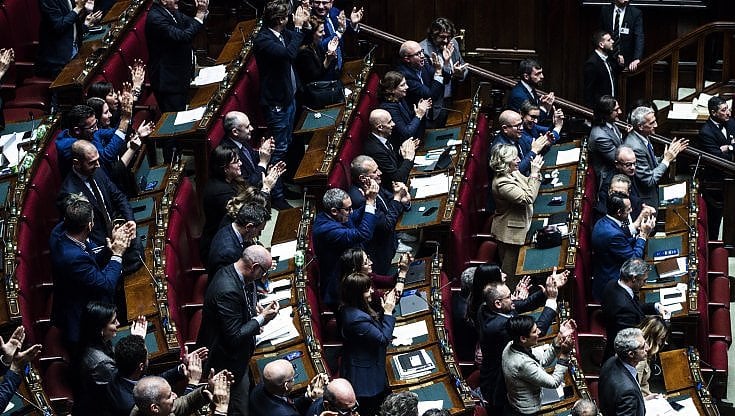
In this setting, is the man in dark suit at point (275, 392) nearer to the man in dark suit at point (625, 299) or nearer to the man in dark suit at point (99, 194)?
the man in dark suit at point (99, 194)

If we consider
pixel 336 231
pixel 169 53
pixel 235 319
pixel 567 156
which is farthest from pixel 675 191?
pixel 235 319

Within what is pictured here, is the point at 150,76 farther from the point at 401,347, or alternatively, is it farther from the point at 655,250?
the point at 655,250

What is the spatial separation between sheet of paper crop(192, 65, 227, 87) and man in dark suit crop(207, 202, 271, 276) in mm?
1898

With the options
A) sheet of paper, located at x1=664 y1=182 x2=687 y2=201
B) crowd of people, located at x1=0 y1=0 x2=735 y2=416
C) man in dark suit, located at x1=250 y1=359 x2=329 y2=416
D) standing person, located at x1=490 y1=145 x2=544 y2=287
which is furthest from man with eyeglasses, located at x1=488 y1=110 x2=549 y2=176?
man in dark suit, located at x1=250 y1=359 x2=329 y2=416

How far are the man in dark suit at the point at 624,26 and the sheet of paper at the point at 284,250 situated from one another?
11.2 feet

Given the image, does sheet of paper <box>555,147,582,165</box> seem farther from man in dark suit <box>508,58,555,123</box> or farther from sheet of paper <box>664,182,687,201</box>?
sheet of paper <box>664,182,687,201</box>

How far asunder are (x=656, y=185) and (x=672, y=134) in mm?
1549

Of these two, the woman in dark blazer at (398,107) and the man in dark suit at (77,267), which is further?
the woman in dark blazer at (398,107)

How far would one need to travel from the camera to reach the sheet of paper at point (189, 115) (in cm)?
746

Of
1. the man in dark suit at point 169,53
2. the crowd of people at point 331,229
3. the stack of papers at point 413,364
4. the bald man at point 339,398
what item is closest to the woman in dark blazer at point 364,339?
the crowd of people at point 331,229

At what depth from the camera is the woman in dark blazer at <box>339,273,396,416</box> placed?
614cm

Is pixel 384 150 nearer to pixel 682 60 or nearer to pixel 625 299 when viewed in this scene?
pixel 625 299

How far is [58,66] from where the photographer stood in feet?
26.9

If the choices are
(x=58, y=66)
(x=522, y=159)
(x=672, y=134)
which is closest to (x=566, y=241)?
(x=522, y=159)
